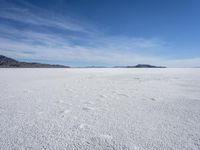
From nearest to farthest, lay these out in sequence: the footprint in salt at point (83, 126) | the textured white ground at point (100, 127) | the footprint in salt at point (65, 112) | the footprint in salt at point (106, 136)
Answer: the textured white ground at point (100, 127) < the footprint in salt at point (106, 136) < the footprint in salt at point (83, 126) < the footprint in salt at point (65, 112)

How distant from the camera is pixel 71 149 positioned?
1246 mm

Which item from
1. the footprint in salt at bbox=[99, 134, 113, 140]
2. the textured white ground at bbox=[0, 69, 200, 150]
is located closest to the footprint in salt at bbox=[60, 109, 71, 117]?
the textured white ground at bbox=[0, 69, 200, 150]

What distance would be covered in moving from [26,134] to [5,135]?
0.21 metres

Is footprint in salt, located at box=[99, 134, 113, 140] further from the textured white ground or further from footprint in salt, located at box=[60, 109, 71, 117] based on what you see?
footprint in salt, located at box=[60, 109, 71, 117]

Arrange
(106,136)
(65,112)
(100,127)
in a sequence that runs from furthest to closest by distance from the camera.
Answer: (65,112)
(100,127)
(106,136)

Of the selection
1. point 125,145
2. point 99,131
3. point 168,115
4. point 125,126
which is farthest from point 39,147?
point 168,115

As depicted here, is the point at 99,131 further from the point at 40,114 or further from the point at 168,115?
the point at 168,115

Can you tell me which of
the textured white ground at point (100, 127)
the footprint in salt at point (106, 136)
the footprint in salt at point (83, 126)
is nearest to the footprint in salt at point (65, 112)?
the textured white ground at point (100, 127)

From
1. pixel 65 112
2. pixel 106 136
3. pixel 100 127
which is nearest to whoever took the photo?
pixel 106 136

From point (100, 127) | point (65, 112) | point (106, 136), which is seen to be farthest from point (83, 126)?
point (65, 112)

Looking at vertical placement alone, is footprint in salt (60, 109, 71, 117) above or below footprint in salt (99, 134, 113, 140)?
above

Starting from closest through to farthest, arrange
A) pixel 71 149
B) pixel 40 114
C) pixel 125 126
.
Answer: pixel 71 149 < pixel 125 126 < pixel 40 114

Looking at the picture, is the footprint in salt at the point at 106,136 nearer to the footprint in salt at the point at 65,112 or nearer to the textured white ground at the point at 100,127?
the textured white ground at the point at 100,127

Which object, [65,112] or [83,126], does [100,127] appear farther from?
[65,112]
